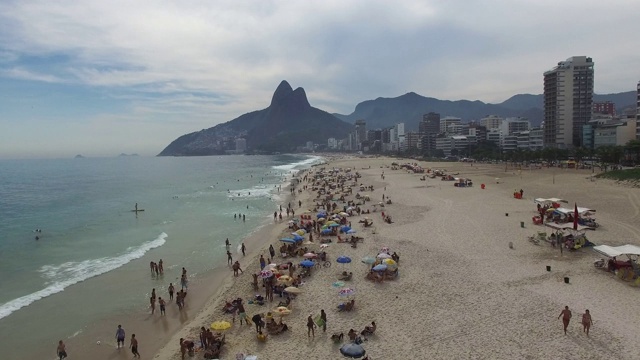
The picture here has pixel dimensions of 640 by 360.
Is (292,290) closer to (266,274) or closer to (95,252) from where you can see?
(266,274)

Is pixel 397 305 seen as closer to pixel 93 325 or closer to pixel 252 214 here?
pixel 93 325

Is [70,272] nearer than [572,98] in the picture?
Yes

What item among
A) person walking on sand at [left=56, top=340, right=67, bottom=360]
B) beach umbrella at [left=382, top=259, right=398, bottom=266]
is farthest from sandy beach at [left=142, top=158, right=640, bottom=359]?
person walking on sand at [left=56, top=340, right=67, bottom=360]

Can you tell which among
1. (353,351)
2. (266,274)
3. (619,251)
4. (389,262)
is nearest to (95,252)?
(266,274)

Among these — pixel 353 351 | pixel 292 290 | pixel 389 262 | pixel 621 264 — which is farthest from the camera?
pixel 389 262

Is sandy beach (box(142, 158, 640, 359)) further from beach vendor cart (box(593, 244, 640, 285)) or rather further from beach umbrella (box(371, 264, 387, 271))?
beach umbrella (box(371, 264, 387, 271))

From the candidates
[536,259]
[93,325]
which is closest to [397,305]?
[536,259]
